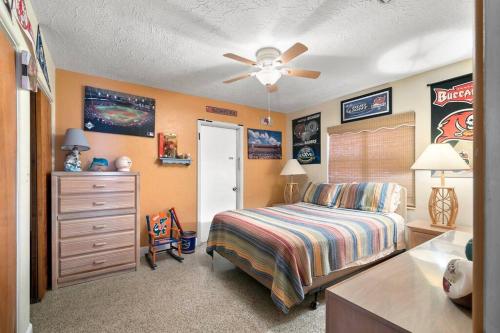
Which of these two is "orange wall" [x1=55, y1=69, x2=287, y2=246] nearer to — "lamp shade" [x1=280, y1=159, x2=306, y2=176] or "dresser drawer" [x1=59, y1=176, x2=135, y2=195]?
"dresser drawer" [x1=59, y1=176, x2=135, y2=195]

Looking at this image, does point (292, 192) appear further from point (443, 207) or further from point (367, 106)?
point (443, 207)

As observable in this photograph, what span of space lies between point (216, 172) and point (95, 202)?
1850 millimetres

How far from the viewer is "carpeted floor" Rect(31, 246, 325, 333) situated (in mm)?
1721

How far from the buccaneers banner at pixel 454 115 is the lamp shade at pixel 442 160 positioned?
253mm

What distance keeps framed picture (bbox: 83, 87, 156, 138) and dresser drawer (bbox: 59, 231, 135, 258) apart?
52.3 inches

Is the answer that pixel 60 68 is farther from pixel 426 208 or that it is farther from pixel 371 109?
pixel 426 208

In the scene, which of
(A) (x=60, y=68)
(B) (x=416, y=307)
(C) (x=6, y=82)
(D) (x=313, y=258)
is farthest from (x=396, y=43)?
(A) (x=60, y=68)

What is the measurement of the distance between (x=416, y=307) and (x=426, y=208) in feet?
8.39

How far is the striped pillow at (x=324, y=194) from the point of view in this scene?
3256 mm

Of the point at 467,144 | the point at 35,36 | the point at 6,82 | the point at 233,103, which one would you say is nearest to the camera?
the point at 6,82

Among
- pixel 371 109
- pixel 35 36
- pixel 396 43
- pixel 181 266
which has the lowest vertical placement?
pixel 181 266

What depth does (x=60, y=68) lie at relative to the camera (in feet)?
8.88

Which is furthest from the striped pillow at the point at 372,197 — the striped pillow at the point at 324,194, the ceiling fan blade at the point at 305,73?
the ceiling fan blade at the point at 305,73

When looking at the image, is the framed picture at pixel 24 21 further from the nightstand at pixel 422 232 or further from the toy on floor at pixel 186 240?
→ the nightstand at pixel 422 232
